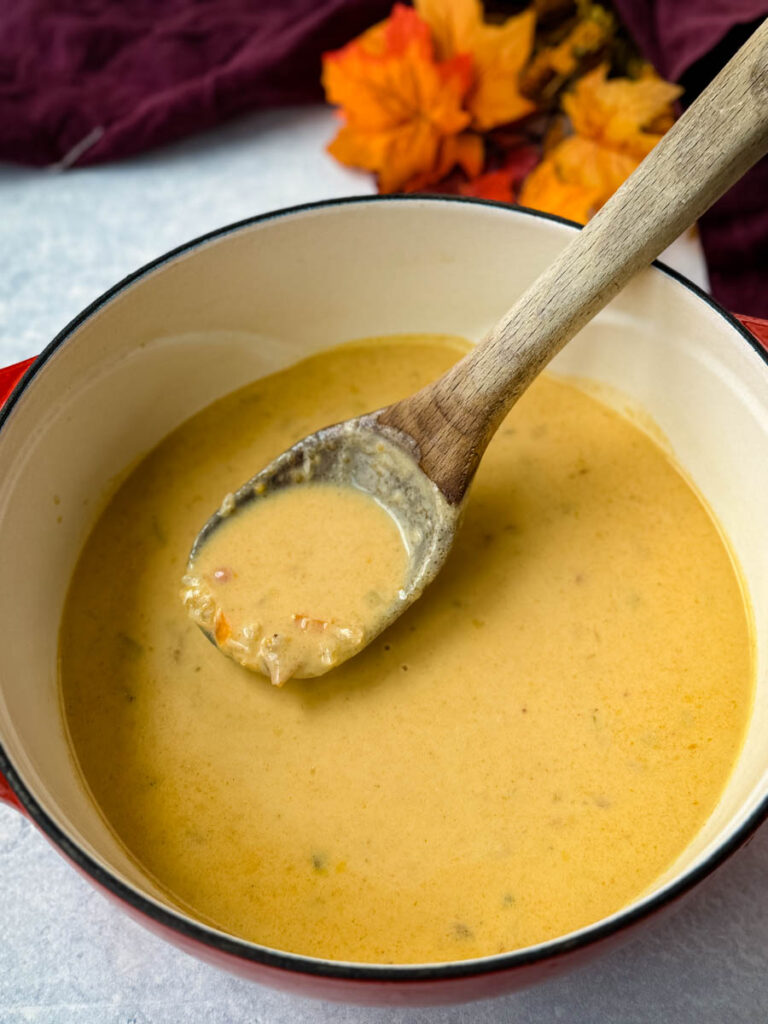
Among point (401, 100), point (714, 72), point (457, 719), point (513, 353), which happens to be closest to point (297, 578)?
point (457, 719)

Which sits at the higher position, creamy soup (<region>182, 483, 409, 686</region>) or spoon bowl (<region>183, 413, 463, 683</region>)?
spoon bowl (<region>183, 413, 463, 683</region>)

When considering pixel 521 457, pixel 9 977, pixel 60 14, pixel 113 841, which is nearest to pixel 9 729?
pixel 113 841

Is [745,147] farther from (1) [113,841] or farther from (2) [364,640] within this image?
(1) [113,841]

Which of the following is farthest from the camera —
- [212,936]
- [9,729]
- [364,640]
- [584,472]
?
[584,472]

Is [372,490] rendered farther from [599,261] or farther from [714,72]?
[714,72]

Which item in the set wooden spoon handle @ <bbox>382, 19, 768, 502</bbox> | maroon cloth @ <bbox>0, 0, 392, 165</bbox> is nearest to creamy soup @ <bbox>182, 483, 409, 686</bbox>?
wooden spoon handle @ <bbox>382, 19, 768, 502</bbox>

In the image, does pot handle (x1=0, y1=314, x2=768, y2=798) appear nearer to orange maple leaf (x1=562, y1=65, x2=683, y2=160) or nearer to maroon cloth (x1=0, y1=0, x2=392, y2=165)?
orange maple leaf (x1=562, y1=65, x2=683, y2=160)

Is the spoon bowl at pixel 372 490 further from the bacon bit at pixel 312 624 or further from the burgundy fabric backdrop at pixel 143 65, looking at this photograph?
the burgundy fabric backdrop at pixel 143 65
